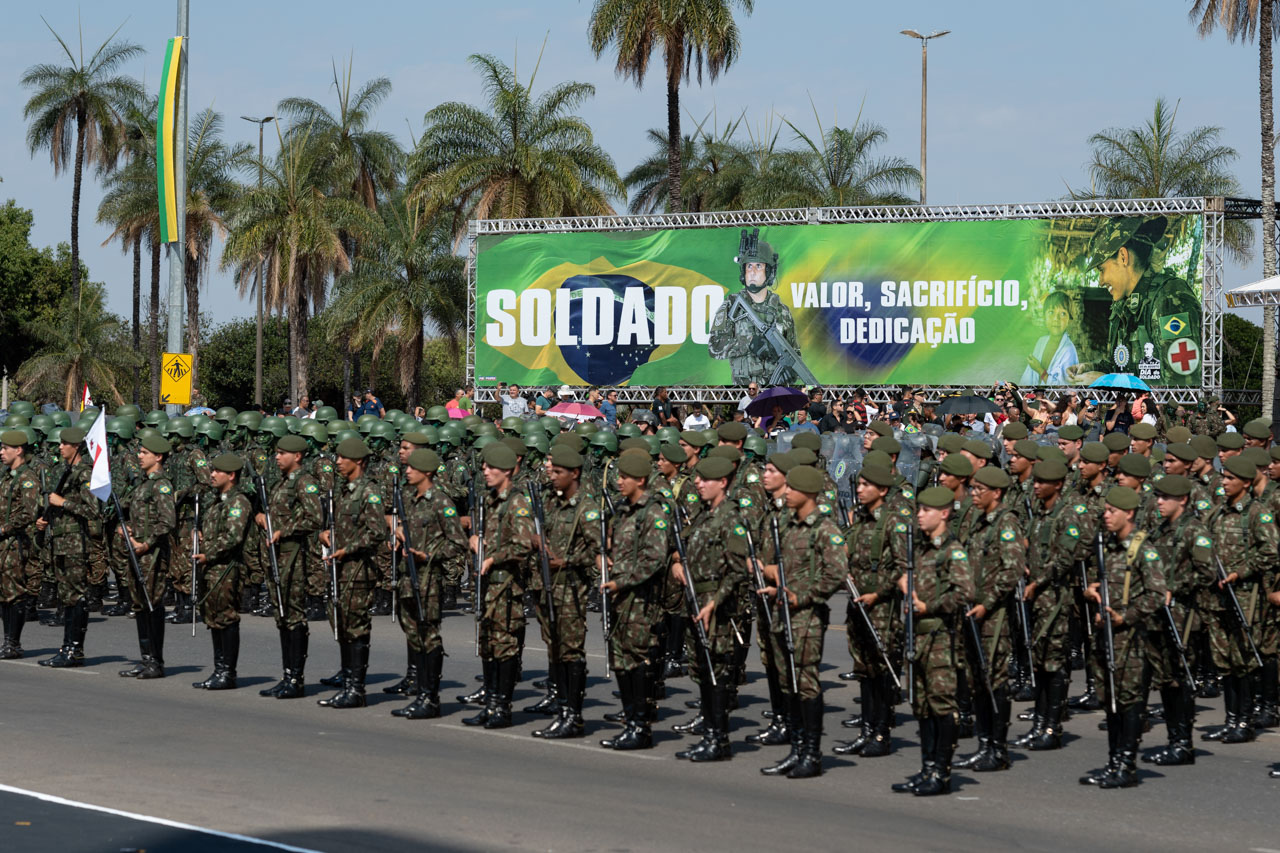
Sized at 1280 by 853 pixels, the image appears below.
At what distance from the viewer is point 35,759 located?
32.7 ft

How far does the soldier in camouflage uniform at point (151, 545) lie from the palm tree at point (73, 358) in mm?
48714

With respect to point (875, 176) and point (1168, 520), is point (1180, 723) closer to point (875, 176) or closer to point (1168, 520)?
point (1168, 520)

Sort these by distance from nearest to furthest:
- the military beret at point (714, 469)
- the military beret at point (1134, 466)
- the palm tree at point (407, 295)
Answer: the military beret at point (714, 469)
the military beret at point (1134, 466)
the palm tree at point (407, 295)

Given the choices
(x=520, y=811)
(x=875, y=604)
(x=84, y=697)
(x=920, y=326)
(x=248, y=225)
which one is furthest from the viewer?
(x=248, y=225)

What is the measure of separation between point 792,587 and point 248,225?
37792 mm

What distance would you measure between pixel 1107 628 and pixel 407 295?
36.2 m

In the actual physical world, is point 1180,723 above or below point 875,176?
below

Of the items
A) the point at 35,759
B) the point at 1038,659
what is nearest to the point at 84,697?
the point at 35,759

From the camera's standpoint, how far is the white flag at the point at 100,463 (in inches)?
531

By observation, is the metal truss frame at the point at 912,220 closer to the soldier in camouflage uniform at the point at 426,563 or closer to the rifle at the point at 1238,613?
the rifle at the point at 1238,613

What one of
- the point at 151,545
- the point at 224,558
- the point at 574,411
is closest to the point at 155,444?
the point at 151,545

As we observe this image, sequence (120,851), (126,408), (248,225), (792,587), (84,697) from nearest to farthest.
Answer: (120,851)
(792,587)
(84,697)
(126,408)
(248,225)

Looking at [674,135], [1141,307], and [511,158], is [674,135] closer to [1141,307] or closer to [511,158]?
[511,158]

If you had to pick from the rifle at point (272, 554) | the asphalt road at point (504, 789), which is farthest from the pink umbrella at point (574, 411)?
the asphalt road at point (504, 789)
